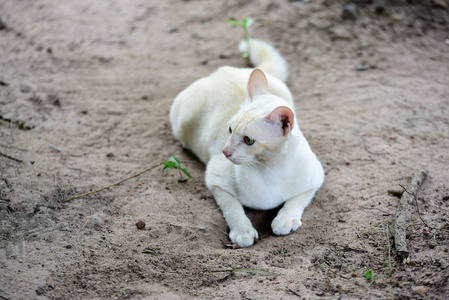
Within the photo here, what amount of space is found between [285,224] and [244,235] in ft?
1.03

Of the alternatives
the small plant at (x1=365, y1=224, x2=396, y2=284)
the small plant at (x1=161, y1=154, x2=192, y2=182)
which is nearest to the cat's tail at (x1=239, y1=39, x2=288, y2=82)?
the small plant at (x1=161, y1=154, x2=192, y2=182)

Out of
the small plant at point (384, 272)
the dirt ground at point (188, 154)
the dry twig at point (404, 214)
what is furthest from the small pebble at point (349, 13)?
the small plant at point (384, 272)

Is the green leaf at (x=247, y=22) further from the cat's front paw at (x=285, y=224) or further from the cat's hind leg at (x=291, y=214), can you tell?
the cat's front paw at (x=285, y=224)

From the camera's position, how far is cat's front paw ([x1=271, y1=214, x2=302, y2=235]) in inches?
123

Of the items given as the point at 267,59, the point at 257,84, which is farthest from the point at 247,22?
the point at 257,84

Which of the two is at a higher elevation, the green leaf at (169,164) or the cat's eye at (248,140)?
the cat's eye at (248,140)

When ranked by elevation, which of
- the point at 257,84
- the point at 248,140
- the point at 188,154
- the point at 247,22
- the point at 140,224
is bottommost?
the point at 188,154

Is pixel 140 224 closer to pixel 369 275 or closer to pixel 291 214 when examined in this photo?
pixel 291 214

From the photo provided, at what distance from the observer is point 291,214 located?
322 centimetres

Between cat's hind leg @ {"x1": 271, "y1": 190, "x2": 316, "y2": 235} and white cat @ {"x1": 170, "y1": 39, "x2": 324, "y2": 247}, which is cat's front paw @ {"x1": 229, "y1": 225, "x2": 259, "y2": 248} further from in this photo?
cat's hind leg @ {"x1": 271, "y1": 190, "x2": 316, "y2": 235}

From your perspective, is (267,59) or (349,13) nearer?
(267,59)

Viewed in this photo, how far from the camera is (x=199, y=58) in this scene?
5609 millimetres

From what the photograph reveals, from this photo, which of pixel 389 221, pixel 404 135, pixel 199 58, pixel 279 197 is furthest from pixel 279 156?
pixel 199 58

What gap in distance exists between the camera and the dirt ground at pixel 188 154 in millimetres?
2674
